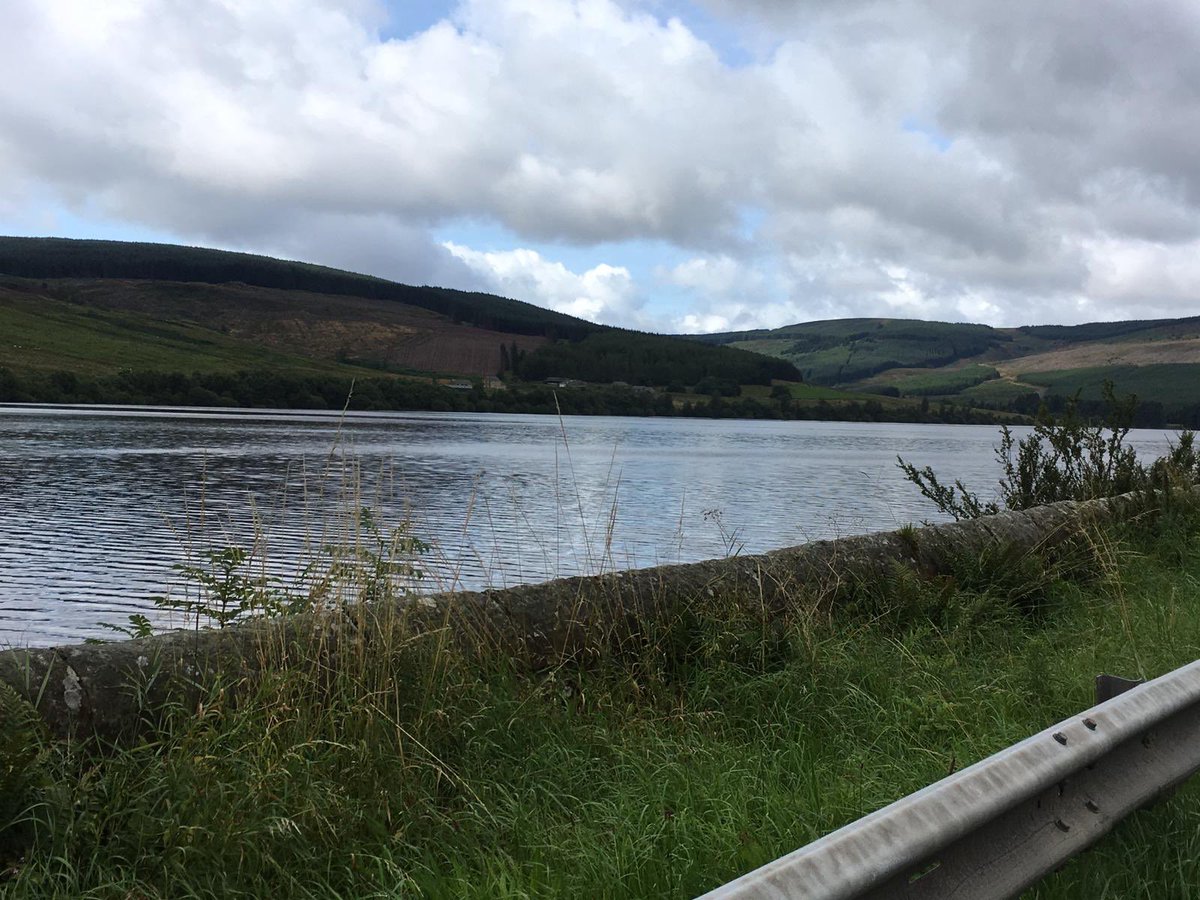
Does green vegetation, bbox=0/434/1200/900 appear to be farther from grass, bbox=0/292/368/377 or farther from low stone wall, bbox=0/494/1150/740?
grass, bbox=0/292/368/377

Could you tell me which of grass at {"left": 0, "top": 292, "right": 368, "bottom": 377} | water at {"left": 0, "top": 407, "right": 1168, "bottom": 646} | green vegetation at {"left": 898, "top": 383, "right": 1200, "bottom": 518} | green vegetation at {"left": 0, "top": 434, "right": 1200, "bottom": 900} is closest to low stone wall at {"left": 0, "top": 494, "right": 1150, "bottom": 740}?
green vegetation at {"left": 0, "top": 434, "right": 1200, "bottom": 900}

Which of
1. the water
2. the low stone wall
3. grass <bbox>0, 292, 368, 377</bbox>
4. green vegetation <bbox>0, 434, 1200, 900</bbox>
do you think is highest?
grass <bbox>0, 292, 368, 377</bbox>

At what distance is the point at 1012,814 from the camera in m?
2.60

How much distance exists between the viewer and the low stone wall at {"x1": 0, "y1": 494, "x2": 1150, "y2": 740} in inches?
163

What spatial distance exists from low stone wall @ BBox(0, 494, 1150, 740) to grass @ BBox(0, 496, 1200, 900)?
0.39ft

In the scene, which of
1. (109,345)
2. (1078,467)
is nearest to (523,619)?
(1078,467)

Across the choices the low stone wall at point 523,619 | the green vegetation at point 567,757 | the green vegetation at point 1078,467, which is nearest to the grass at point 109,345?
the green vegetation at point 1078,467

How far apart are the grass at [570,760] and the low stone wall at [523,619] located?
120mm

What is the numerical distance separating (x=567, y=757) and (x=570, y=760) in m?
0.02

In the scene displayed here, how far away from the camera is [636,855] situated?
11.1 ft

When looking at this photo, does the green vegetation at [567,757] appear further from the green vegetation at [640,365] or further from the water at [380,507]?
the green vegetation at [640,365]

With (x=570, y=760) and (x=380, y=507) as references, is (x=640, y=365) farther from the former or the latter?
(x=570, y=760)

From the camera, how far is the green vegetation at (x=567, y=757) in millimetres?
3379

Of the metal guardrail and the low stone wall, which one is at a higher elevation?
the metal guardrail
